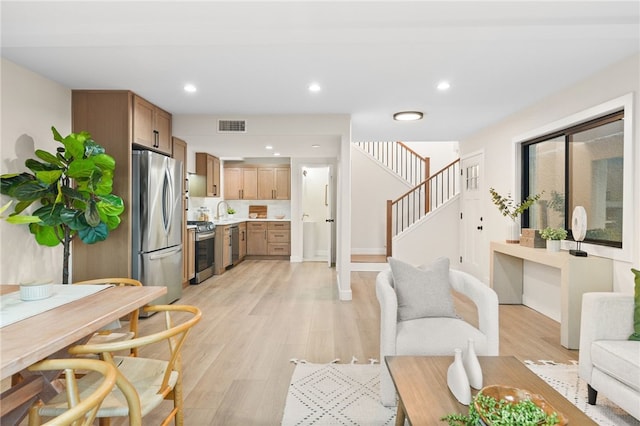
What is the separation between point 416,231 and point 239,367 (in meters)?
5.15

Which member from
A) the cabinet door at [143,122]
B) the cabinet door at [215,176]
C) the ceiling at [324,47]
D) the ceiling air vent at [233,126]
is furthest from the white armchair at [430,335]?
the cabinet door at [215,176]

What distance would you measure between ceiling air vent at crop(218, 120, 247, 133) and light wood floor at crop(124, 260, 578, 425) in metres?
2.31

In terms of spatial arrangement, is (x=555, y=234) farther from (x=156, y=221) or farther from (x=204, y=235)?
(x=204, y=235)

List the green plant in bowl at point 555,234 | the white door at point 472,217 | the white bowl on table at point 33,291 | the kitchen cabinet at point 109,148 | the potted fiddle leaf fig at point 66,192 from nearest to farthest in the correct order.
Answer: the white bowl on table at point 33,291
the potted fiddle leaf fig at point 66,192
the green plant in bowl at point 555,234
the kitchen cabinet at point 109,148
the white door at point 472,217

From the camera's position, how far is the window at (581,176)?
3420 millimetres

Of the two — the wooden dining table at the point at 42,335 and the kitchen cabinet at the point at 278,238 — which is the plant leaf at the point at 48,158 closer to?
the wooden dining table at the point at 42,335

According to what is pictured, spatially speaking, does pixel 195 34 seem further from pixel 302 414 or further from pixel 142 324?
pixel 142 324

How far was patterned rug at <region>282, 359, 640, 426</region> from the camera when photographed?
7.25ft

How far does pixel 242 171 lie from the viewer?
29.3ft

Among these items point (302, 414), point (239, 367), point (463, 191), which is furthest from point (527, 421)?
point (463, 191)

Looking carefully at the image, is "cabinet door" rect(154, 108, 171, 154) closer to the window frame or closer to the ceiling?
the ceiling

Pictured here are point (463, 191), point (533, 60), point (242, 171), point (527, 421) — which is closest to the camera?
point (527, 421)

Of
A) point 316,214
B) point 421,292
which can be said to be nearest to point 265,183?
point 316,214

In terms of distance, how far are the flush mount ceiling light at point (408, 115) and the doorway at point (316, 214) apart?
3827 millimetres
